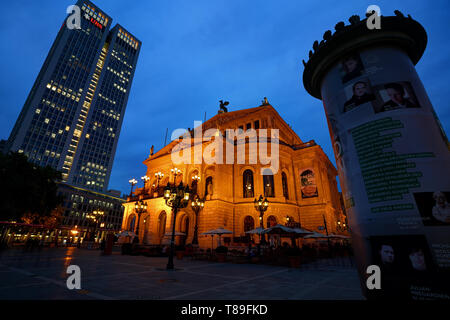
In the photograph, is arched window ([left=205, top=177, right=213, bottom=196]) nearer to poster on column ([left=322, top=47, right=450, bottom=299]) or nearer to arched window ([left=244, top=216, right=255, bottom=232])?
arched window ([left=244, top=216, right=255, bottom=232])

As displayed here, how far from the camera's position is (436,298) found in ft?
9.21

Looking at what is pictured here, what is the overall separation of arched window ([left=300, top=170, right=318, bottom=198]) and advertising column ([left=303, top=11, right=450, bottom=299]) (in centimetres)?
2645

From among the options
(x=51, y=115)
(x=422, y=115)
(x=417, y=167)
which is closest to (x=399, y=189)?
(x=417, y=167)

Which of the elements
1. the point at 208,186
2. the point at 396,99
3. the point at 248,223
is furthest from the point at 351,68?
the point at 208,186

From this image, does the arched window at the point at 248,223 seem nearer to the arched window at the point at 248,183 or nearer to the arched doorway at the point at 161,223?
the arched window at the point at 248,183

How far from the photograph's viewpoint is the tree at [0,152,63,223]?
69.9 ft

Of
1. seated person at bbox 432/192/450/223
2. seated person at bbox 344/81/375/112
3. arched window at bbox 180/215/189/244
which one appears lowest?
seated person at bbox 432/192/450/223

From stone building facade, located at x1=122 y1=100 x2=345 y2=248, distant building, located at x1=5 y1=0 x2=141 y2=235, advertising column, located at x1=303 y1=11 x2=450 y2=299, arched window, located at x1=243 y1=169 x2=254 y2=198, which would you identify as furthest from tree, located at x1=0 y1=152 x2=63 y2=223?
distant building, located at x1=5 y1=0 x2=141 y2=235

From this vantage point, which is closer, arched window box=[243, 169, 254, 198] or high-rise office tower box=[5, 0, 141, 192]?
arched window box=[243, 169, 254, 198]

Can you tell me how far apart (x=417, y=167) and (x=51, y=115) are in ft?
351

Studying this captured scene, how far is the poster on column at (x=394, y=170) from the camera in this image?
9.87 ft

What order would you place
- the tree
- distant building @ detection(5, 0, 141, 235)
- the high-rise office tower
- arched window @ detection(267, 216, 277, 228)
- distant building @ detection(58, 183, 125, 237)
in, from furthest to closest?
the high-rise office tower, distant building @ detection(5, 0, 141, 235), distant building @ detection(58, 183, 125, 237), arched window @ detection(267, 216, 277, 228), the tree

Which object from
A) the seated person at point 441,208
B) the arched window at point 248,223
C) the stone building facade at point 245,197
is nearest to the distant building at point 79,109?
the stone building facade at point 245,197
